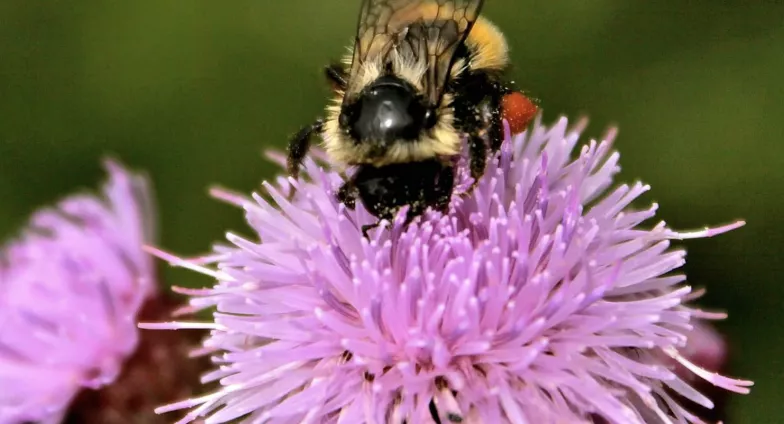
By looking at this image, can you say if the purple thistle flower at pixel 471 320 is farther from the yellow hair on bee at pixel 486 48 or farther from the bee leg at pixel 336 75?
the bee leg at pixel 336 75

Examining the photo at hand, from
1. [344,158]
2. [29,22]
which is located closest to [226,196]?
[344,158]

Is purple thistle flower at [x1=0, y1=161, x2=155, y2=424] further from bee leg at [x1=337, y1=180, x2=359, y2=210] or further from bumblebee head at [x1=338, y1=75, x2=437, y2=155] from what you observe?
bumblebee head at [x1=338, y1=75, x2=437, y2=155]

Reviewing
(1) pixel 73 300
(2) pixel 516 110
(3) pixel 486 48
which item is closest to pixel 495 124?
(2) pixel 516 110

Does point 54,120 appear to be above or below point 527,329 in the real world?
above

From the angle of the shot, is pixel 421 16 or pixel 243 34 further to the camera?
pixel 243 34

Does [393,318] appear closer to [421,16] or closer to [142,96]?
[421,16]

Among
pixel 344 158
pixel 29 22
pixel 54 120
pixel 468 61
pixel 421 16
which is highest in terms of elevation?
pixel 29 22

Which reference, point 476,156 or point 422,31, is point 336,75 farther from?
point 476,156

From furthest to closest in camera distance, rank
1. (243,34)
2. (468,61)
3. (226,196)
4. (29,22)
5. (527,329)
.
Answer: (29,22), (243,34), (226,196), (468,61), (527,329)
